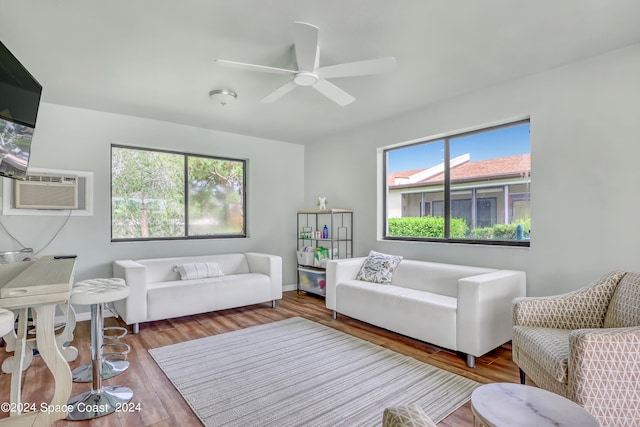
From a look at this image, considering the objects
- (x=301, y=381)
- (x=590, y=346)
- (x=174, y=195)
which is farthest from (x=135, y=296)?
(x=590, y=346)

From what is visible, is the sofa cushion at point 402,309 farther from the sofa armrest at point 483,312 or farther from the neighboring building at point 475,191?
the neighboring building at point 475,191

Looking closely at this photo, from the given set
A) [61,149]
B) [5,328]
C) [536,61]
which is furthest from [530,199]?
[61,149]

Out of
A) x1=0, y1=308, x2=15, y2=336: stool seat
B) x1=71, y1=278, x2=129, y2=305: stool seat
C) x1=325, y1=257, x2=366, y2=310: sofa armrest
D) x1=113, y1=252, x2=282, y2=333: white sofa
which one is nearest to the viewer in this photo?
x1=0, y1=308, x2=15, y2=336: stool seat

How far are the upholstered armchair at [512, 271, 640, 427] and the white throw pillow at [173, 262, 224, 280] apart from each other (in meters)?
A: 3.46

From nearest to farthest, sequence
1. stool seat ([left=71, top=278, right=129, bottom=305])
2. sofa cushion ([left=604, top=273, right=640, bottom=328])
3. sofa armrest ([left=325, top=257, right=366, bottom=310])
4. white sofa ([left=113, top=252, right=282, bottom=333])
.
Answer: sofa cushion ([left=604, top=273, right=640, bottom=328]), stool seat ([left=71, top=278, right=129, bottom=305]), white sofa ([left=113, top=252, right=282, bottom=333]), sofa armrest ([left=325, top=257, right=366, bottom=310])

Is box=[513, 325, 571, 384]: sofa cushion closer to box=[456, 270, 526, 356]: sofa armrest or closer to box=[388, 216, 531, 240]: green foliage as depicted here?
box=[456, 270, 526, 356]: sofa armrest

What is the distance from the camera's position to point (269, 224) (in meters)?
5.55

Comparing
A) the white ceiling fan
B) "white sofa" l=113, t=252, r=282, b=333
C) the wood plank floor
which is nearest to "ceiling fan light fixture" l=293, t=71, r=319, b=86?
the white ceiling fan

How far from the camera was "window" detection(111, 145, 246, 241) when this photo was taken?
4.35 meters

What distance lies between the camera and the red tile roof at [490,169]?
3369mm

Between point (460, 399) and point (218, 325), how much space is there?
2.66 m

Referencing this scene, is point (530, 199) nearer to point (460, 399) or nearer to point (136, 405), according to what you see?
point (460, 399)

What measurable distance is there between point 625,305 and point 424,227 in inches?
87.9

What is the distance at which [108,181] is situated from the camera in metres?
4.13
